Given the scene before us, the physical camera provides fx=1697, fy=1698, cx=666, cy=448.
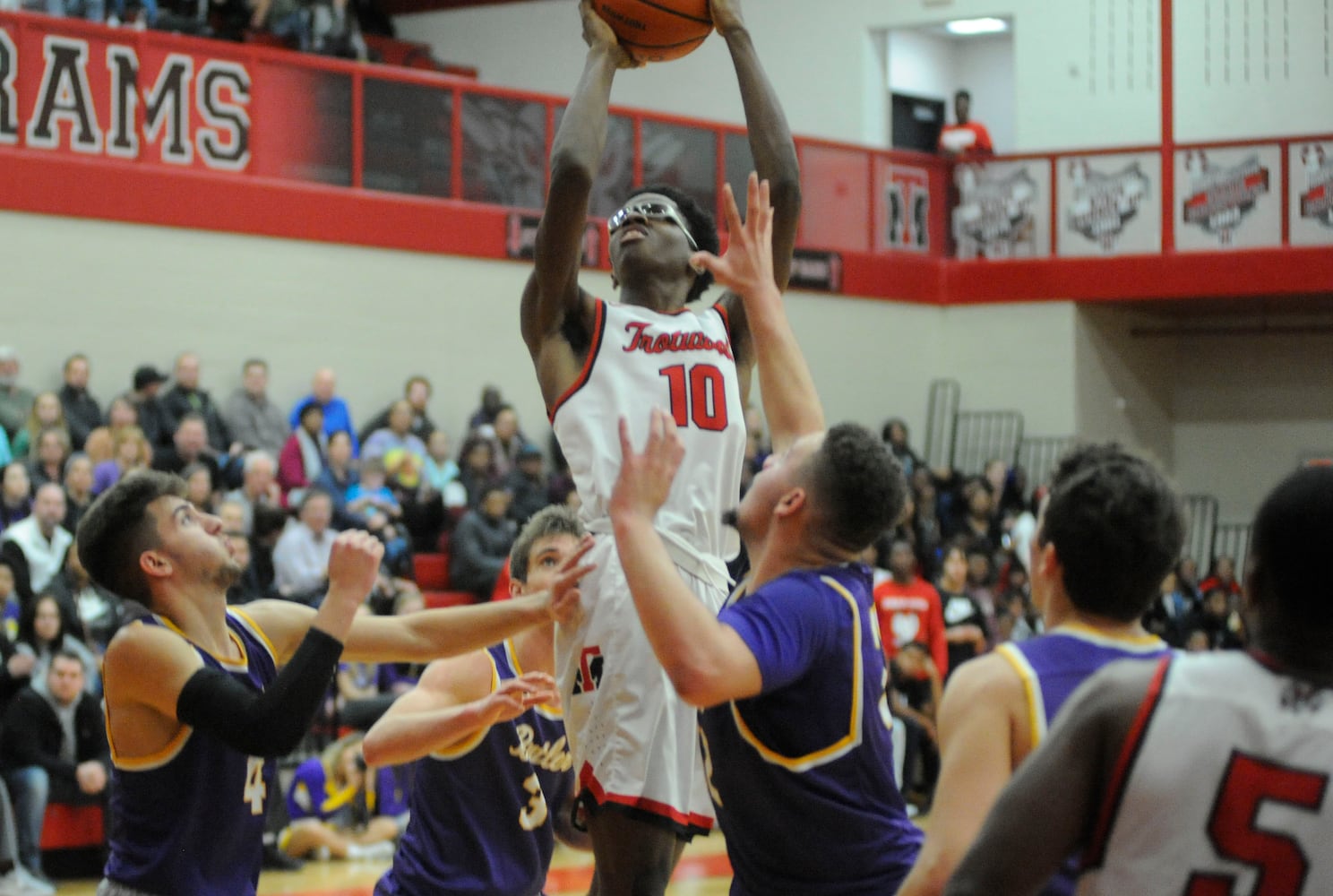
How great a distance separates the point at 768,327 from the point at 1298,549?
5.93 ft

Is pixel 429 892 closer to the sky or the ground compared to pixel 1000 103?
closer to the ground

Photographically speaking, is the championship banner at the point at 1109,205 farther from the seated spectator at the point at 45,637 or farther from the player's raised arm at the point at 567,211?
the player's raised arm at the point at 567,211

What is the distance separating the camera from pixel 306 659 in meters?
3.59

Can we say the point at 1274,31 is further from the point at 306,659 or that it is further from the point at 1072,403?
the point at 306,659

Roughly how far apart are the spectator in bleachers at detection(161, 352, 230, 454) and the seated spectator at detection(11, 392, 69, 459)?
911 mm

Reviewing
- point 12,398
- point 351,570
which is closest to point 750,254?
point 351,570

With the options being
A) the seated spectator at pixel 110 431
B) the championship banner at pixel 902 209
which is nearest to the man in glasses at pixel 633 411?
the seated spectator at pixel 110 431

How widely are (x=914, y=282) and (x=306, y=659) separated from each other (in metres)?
16.0

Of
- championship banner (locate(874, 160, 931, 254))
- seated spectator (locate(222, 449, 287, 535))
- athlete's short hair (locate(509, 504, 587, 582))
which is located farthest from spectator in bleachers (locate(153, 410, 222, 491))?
championship banner (locate(874, 160, 931, 254))

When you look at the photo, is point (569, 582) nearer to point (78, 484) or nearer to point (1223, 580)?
point (78, 484)

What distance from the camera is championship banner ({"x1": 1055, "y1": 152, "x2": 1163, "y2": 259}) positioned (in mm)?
17859

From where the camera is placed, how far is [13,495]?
10555mm

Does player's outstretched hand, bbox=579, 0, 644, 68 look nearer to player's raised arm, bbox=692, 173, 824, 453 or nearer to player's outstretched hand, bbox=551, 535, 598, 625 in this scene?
player's raised arm, bbox=692, 173, 824, 453

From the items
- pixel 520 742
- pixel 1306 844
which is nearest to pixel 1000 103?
pixel 520 742
